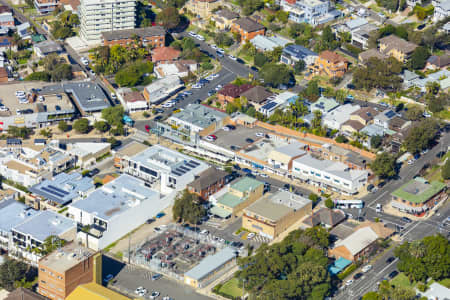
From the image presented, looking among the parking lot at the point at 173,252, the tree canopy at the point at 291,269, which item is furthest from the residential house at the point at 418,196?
the parking lot at the point at 173,252

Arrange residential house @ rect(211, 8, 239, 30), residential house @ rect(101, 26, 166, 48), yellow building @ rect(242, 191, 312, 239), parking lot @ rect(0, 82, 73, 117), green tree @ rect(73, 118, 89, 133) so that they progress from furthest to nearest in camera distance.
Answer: residential house @ rect(211, 8, 239, 30) → residential house @ rect(101, 26, 166, 48) → parking lot @ rect(0, 82, 73, 117) → green tree @ rect(73, 118, 89, 133) → yellow building @ rect(242, 191, 312, 239)

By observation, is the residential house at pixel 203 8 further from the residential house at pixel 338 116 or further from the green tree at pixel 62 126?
the green tree at pixel 62 126

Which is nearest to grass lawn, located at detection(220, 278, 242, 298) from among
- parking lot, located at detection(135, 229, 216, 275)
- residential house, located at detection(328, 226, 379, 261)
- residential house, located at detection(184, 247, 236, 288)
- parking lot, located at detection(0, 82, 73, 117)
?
residential house, located at detection(184, 247, 236, 288)

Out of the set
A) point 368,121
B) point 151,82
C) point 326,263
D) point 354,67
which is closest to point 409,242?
point 326,263

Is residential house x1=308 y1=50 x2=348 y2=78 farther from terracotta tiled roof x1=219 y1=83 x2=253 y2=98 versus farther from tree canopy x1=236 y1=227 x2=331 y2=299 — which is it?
tree canopy x1=236 y1=227 x2=331 y2=299

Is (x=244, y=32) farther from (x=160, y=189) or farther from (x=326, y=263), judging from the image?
(x=326, y=263)
